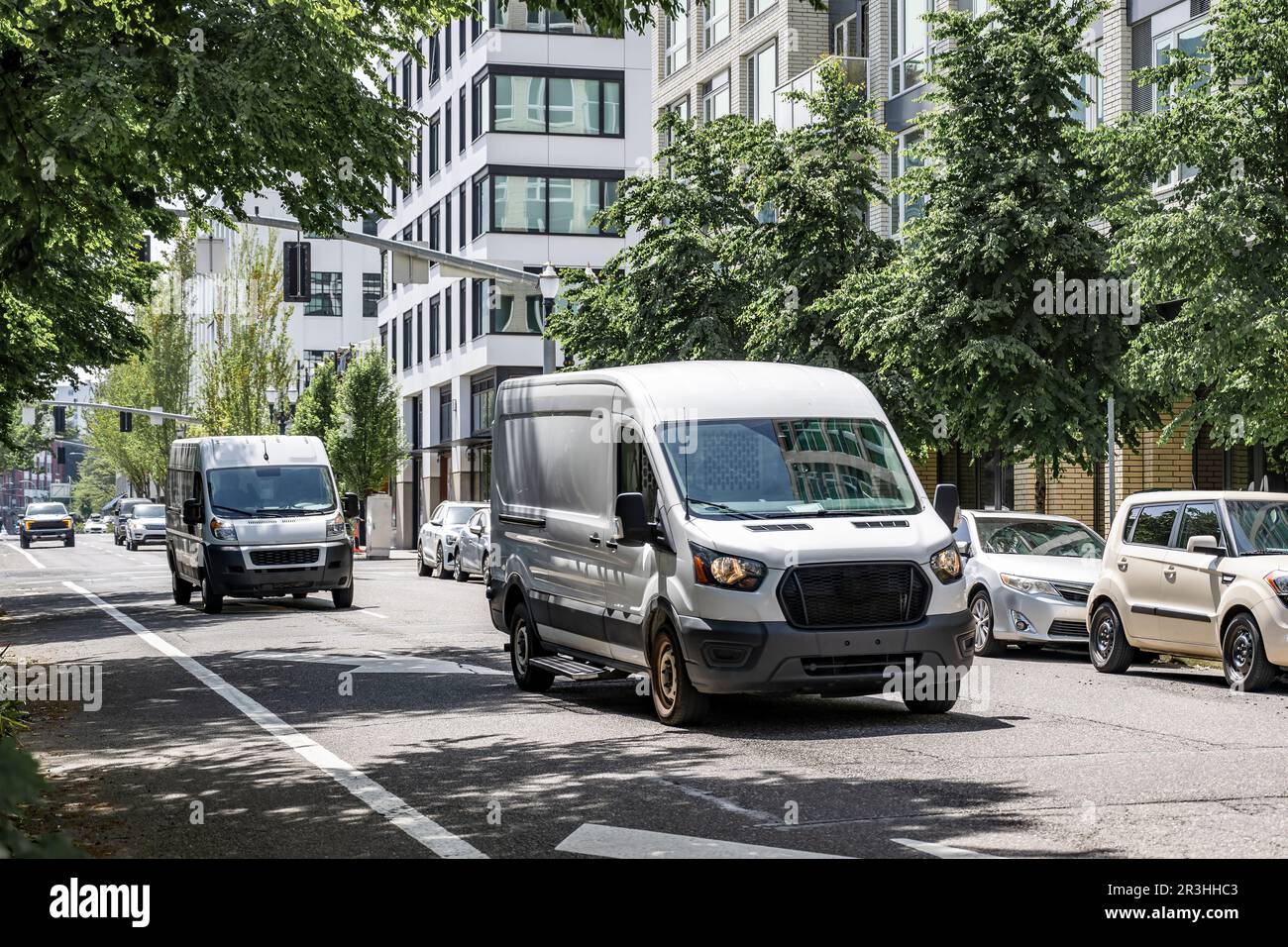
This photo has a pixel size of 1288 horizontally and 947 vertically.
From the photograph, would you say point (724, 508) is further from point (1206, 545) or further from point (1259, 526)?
point (1259, 526)

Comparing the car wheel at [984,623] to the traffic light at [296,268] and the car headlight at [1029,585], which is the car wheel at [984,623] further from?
the traffic light at [296,268]

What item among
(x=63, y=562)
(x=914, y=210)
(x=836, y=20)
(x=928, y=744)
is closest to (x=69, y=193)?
(x=928, y=744)

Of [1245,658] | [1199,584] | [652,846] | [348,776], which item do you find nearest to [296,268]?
[1199,584]

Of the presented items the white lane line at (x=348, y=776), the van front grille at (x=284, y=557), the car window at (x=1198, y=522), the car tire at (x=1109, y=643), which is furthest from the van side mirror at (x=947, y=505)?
the van front grille at (x=284, y=557)

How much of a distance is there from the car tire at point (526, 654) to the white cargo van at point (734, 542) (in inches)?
2.2

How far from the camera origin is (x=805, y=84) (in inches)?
1438

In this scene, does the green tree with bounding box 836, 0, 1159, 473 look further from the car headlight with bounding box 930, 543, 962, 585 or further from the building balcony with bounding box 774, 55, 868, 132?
the building balcony with bounding box 774, 55, 868, 132

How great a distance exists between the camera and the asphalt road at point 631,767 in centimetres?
731

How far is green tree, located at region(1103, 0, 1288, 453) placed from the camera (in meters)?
17.0

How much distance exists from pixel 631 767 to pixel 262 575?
1608cm

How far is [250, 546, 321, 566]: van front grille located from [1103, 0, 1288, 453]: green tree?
487 inches

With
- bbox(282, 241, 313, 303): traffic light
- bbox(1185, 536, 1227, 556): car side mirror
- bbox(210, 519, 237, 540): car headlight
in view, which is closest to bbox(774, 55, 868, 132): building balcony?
bbox(282, 241, 313, 303): traffic light

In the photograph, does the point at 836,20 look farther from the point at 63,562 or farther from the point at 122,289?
the point at 63,562
